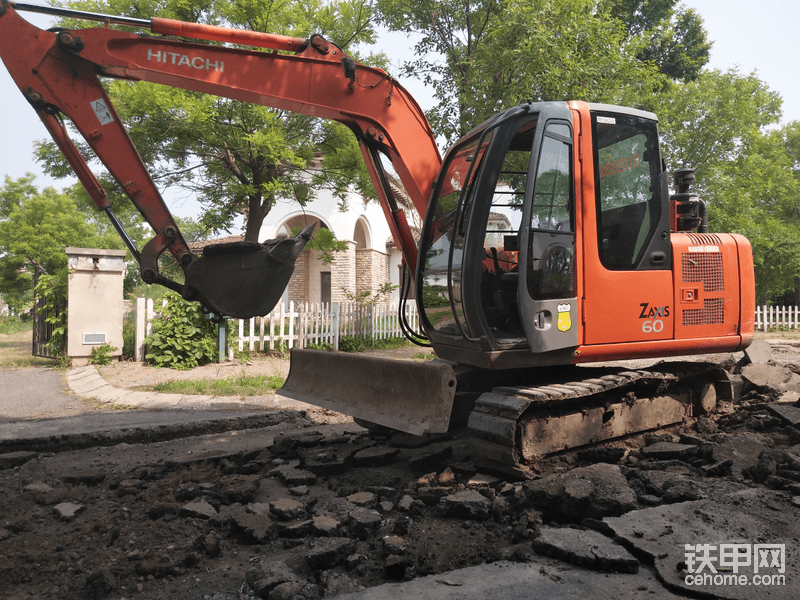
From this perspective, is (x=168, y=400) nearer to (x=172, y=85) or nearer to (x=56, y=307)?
(x=172, y=85)

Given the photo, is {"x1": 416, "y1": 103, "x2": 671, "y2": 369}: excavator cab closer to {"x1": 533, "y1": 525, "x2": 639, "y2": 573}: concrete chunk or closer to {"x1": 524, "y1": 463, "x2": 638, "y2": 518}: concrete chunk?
{"x1": 524, "y1": 463, "x2": 638, "y2": 518}: concrete chunk

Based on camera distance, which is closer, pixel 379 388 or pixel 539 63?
pixel 379 388

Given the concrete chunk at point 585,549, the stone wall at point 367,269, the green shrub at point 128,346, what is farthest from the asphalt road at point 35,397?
the stone wall at point 367,269

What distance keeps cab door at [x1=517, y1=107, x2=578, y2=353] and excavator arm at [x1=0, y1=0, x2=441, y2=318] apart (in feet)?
6.53

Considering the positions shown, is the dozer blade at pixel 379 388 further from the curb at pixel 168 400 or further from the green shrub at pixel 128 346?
the green shrub at pixel 128 346

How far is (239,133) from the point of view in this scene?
1224 centimetres

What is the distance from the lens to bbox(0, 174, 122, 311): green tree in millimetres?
25328

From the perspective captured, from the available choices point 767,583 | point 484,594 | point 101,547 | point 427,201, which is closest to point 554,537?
point 484,594

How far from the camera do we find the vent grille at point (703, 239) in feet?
16.9

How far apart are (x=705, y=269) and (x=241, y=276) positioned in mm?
4159

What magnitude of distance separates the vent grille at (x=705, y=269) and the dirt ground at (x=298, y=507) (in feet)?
3.22

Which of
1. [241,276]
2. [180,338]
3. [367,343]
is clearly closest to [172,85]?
[241,276]

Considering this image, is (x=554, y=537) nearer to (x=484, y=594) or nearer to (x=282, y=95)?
(x=484, y=594)

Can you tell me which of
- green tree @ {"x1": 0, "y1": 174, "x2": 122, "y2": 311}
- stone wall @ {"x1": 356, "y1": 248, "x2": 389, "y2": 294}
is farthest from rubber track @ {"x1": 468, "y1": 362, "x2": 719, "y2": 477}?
green tree @ {"x1": 0, "y1": 174, "x2": 122, "y2": 311}
